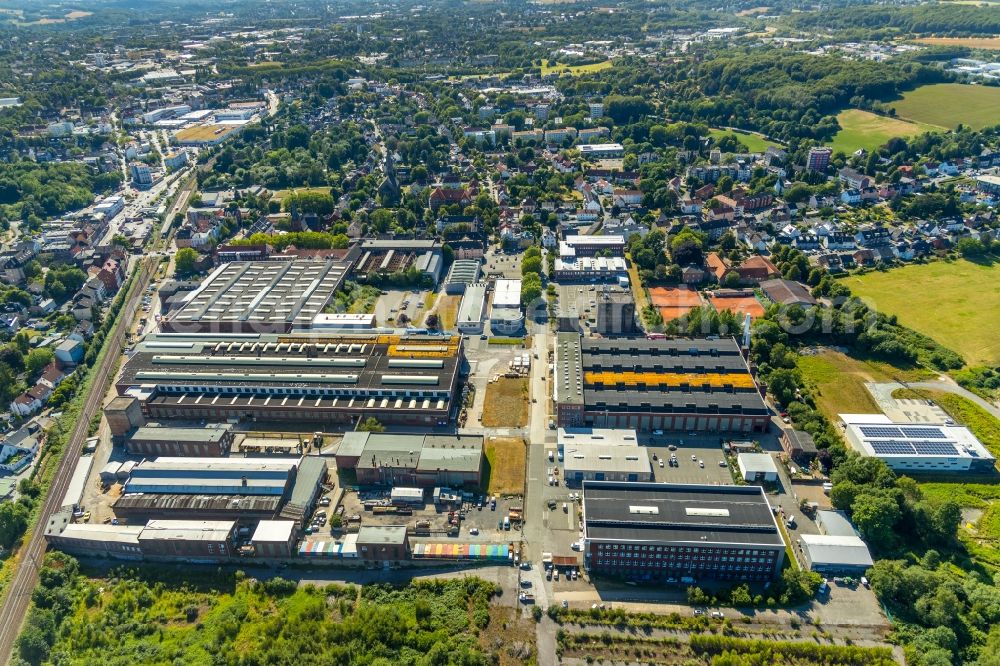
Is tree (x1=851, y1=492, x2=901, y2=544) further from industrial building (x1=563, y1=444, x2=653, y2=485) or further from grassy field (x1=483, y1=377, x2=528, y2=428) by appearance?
grassy field (x1=483, y1=377, x2=528, y2=428)

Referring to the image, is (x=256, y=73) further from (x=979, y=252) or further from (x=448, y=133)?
(x=979, y=252)

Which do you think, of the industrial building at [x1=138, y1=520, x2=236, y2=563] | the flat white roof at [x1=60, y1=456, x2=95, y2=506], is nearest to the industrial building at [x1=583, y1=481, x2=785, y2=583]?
the industrial building at [x1=138, y1=520, x2=236, y2=563]

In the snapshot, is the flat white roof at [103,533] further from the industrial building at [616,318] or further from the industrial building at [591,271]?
the industrial building at [591,271]

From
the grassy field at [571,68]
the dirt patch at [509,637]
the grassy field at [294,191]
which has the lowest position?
the dirt patch at [509,637]

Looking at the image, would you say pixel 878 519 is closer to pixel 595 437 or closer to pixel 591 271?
pixel 595 437

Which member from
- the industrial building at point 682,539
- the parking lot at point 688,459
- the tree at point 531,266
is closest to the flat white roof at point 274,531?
the industrial building at point 682,539

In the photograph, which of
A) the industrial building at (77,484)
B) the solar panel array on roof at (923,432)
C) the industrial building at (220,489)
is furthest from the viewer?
the solar panel array on roof at (923,432)

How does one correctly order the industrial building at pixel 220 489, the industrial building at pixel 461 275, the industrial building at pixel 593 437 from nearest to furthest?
the industrial building at pixel 220 489 → the industrial building at pixel 593 437 → the industrial building at pixel 461 275
